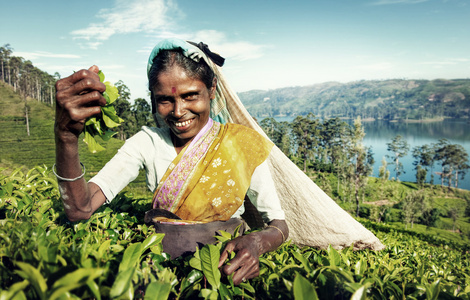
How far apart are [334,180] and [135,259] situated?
61465mm

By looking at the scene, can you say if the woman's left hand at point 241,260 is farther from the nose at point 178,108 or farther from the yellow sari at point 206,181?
the nose at point 178,108

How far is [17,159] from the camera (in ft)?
110

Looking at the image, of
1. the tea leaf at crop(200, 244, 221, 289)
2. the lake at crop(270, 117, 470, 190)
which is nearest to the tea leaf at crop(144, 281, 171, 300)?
the tea leaf at crop(200, 244, 221, 289)

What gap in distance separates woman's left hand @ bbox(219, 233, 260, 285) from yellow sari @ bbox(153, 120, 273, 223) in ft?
1.96

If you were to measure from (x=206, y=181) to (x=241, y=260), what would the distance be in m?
0.86

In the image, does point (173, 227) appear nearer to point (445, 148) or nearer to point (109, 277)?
point (109, 277)

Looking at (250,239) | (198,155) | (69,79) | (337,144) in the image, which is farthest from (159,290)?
(337,144)

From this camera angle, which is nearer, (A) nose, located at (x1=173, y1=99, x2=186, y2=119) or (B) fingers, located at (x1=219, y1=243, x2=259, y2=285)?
(B) fingers, located at (x1=219, y1=243, x2=259, y2=285)

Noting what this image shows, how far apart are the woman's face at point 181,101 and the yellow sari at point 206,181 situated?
0.14m

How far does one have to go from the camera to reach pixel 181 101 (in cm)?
211

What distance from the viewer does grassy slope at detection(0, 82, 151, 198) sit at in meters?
32.2

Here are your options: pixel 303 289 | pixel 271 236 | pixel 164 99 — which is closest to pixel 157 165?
pixel 164 99

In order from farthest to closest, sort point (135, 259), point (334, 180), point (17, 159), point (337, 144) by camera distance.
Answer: point (337, 144)
point (334, 180)
point (17, 159)
point (135, 259)

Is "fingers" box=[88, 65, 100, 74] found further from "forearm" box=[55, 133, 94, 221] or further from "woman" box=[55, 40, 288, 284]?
"woman" box=[55, 40, 288, 284]
